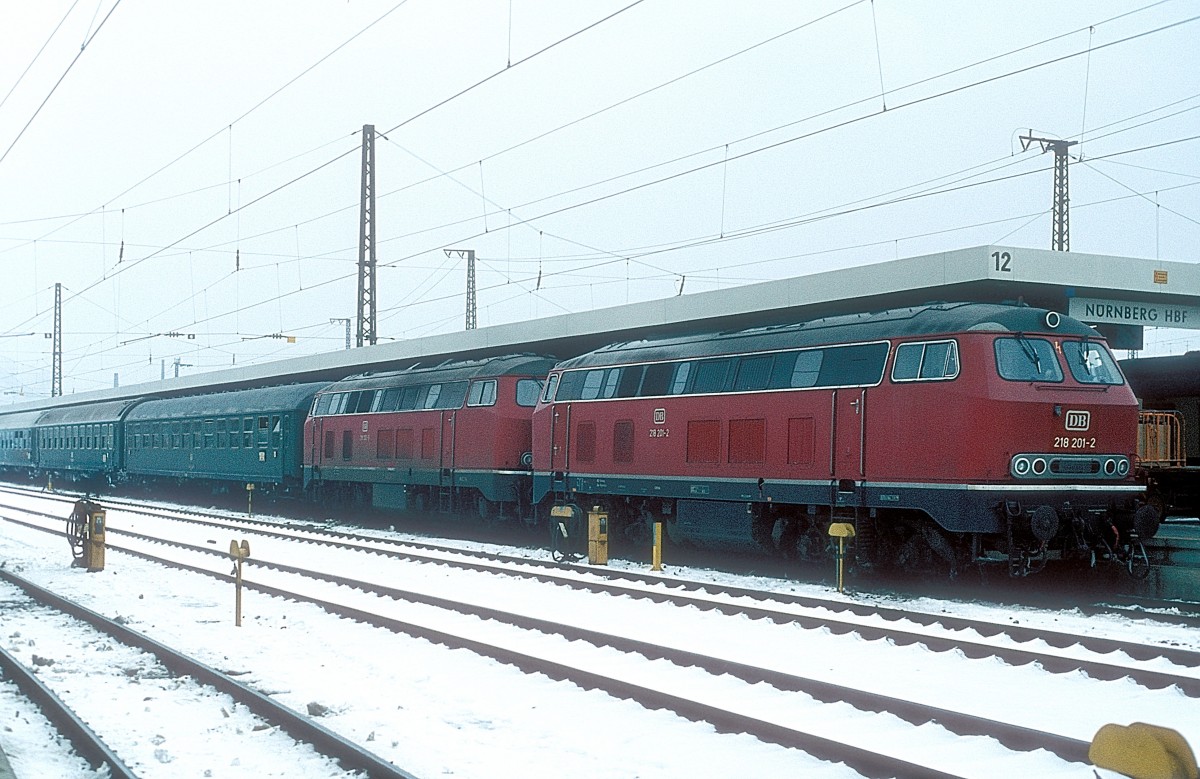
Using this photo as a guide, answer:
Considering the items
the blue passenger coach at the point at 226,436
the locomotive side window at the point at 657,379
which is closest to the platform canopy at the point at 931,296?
the locomotive side window at the point at 657,379

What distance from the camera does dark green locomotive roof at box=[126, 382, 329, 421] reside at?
33.0 meters

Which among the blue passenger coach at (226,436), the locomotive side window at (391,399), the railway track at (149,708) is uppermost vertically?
the locomotive side window at (391,399)

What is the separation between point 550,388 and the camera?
22.2m

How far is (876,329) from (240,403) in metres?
25.3

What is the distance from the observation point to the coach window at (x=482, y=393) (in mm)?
24000

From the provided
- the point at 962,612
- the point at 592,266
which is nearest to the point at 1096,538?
the point at 962,612

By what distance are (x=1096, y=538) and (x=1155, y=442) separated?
21.0ft

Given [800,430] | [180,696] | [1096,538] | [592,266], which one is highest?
[592,266]

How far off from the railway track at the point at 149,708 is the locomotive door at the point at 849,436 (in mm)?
8666

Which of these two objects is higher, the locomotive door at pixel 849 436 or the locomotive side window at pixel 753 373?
the locomotive side window at pixel 753 373

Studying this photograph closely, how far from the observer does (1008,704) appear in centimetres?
858

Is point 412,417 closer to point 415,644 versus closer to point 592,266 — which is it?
point 592,266

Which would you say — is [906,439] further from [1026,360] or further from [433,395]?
[433,395]

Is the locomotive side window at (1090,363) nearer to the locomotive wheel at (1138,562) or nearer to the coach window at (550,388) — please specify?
the locomotive wheel at (1138,562)
